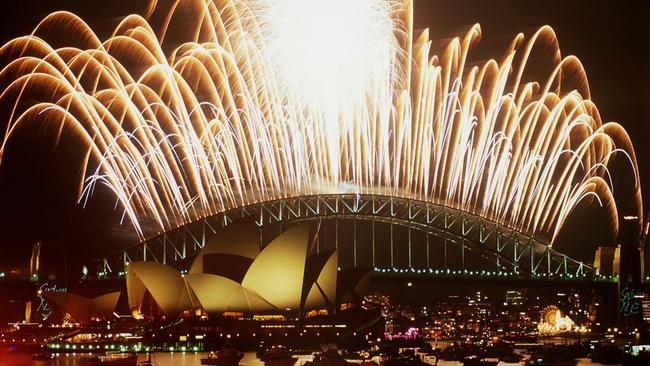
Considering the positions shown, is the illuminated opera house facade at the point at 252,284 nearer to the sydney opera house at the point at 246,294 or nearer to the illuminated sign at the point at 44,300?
the sydney opera house at the point at 246,294

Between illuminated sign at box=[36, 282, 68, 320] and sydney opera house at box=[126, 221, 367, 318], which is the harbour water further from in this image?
illuminated sign at box=[36, 282, 68, 320]

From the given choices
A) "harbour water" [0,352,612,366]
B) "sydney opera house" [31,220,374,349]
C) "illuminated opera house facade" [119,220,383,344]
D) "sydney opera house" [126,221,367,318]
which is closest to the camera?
"harbour water" [0,352,612,366]

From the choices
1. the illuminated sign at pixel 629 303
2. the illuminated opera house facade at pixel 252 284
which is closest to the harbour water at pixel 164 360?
the illuminated opera house facade at pixel 252 284

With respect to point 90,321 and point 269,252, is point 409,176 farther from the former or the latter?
point 90,321

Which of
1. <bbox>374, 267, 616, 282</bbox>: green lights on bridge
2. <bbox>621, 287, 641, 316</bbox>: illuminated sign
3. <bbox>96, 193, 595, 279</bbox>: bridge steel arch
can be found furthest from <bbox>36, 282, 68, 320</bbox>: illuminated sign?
<bbox>621, 287, 641, 316</bbox>: illuminated sign

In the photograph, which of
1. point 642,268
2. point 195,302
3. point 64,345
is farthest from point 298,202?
point 642,268
